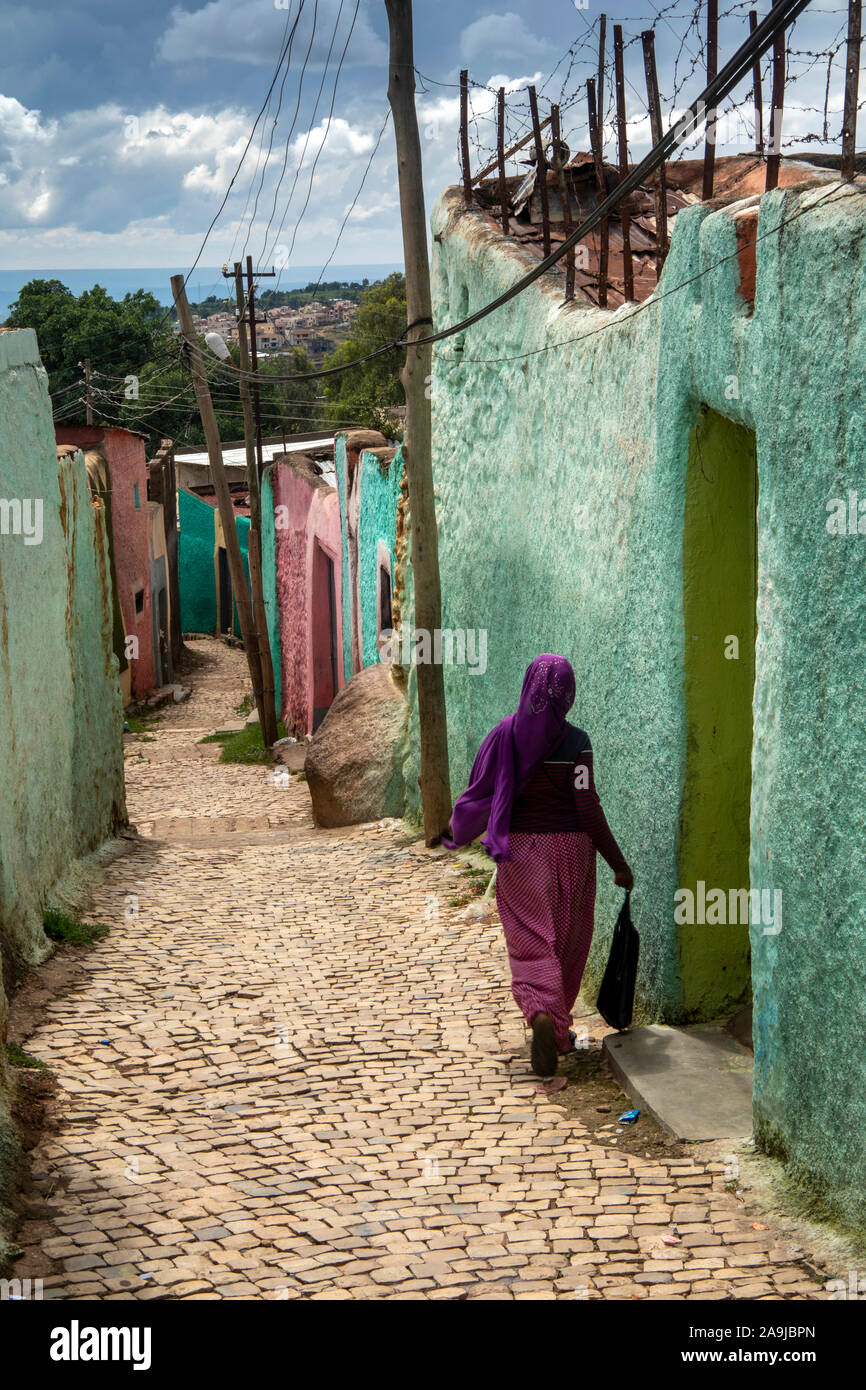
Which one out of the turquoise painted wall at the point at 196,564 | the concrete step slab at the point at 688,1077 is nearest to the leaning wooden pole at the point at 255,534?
the concrete step slab at the point at 688,1077

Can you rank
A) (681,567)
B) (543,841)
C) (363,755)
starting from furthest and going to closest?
(363,755) → (543,841) → (681,567)

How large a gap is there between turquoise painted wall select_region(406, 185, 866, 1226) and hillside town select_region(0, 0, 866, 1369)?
0.02 meters

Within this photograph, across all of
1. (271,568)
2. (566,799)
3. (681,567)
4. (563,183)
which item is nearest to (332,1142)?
(566,799)

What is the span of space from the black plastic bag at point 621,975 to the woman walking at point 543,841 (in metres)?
0.15

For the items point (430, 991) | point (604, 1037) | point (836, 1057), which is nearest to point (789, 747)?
point (836, 1057)

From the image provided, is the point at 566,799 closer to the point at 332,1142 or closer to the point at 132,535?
the point at 332,1142

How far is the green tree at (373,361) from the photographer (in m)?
39.4

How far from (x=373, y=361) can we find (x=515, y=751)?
37793mm

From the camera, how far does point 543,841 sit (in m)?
5.45

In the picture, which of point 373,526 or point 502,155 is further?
point 373,526

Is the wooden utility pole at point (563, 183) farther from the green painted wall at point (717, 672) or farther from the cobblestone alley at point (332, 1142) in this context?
the cobblestone alley at point (332, 1142)

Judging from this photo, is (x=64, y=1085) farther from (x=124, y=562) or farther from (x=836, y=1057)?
(x=124, y=562)

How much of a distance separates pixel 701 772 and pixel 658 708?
34 cm

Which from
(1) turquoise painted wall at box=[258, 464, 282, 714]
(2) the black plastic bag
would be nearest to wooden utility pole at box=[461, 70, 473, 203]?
(2) the black plastic bag
